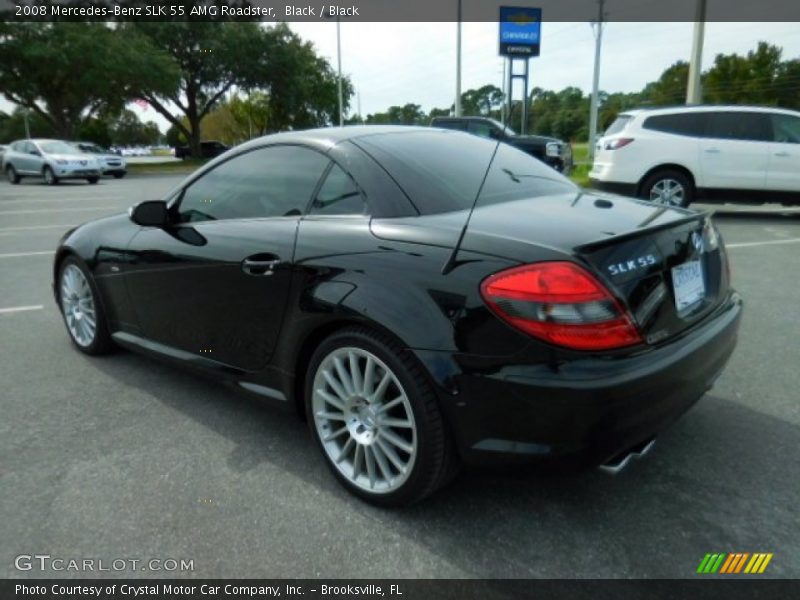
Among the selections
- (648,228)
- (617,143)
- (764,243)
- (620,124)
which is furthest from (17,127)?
(648,228)

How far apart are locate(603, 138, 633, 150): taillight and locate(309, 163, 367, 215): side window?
807cm

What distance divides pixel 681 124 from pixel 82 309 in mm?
8775

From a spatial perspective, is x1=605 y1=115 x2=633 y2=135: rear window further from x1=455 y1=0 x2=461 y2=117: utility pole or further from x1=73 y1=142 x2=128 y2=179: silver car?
x1=73 y1=142 x2=128 y2=179: silver car

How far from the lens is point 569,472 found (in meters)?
2.03

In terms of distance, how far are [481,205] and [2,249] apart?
817 centimetres

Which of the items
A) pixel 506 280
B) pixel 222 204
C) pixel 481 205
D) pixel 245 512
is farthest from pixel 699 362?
pixel 222 204

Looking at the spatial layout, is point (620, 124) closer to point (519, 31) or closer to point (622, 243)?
point (622, 243)

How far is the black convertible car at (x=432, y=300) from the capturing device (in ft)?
6.48

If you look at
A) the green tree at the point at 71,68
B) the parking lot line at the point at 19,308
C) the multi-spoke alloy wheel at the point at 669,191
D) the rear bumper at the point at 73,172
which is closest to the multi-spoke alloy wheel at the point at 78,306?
the parking lot line at the point at 19,308

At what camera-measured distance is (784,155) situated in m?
9.09

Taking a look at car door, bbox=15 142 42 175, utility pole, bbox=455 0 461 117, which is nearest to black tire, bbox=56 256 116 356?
car door, bbox=15 142 42 175

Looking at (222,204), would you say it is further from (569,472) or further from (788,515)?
(788,515)

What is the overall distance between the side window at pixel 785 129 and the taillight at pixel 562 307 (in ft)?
29.6

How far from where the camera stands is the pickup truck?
12.6m
